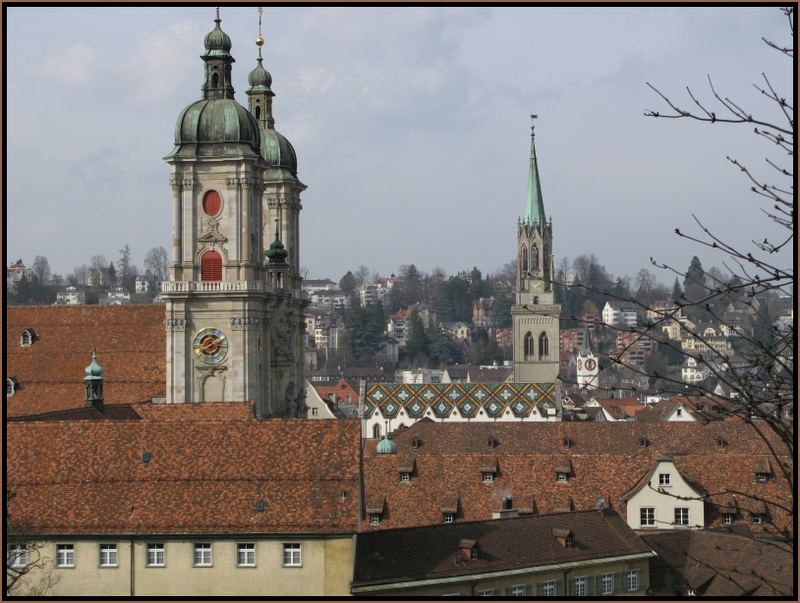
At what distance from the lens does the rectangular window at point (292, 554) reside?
108ft

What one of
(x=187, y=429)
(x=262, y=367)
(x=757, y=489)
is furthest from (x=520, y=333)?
(x=187, y=429)

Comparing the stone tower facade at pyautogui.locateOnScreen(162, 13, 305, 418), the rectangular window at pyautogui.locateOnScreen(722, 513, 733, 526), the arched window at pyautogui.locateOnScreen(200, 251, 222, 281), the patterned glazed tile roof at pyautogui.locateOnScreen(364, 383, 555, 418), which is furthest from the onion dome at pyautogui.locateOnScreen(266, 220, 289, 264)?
the patterned glazed tile roof at pyautogui.locateOnScreen(364, 383, 555, 418)

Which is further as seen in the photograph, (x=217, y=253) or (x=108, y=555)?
(x=217, y=253)

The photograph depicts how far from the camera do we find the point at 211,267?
66625 mm

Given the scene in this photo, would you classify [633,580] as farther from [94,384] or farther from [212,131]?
[212,131]

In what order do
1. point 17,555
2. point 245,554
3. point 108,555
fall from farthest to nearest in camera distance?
point 108,555, point 245,554, point 17,555

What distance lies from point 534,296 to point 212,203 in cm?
7956

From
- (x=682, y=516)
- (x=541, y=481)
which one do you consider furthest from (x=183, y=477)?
(x=682, y=516)

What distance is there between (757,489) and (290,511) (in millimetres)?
21037

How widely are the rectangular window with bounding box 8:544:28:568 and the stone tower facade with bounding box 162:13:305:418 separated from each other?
3303 centimetres

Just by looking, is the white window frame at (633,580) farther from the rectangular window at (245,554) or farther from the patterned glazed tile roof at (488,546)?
the rectangular window at (245,554)

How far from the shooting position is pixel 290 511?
3350 cm

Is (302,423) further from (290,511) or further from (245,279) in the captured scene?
(245,279)

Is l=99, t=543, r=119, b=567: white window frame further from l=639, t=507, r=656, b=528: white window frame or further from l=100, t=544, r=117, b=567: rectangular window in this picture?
l=639, t=507, r=656, b=528: white window frame
